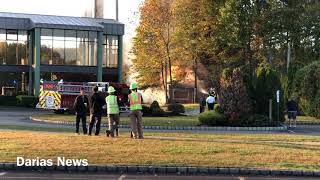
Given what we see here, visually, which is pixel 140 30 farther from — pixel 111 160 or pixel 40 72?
pixel 111 160

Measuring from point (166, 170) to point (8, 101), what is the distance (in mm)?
44932

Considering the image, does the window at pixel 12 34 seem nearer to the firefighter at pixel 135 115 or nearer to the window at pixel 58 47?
the window at pixel 58 47

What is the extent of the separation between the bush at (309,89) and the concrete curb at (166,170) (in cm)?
2872

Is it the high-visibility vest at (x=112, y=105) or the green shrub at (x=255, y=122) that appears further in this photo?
the green shrub at (x=255, y=122)

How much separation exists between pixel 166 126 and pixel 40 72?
34478mm

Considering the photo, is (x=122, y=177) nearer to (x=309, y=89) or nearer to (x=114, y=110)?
(x=114, y=110)

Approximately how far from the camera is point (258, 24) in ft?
179

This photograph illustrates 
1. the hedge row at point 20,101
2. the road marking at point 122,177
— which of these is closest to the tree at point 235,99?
the road marking at point 122,177

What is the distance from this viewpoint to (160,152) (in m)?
15.9

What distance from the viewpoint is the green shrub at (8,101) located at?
183 ft

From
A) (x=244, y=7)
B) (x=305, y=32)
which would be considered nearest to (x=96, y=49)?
(x=244, y=7)

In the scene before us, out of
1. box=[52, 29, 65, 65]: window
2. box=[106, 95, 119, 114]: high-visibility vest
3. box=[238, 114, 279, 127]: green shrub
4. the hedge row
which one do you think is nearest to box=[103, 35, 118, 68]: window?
box=[52, 29, 65, 65]: window

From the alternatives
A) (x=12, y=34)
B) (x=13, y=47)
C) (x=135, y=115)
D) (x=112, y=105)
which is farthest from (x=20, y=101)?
(x=135, y=115)

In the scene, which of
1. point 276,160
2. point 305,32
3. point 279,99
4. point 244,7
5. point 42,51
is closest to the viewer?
point 276,160
